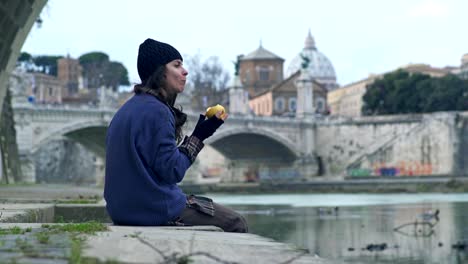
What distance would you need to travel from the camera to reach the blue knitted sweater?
4.40 meters

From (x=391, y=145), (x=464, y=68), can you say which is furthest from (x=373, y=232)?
(x=464, y=68)

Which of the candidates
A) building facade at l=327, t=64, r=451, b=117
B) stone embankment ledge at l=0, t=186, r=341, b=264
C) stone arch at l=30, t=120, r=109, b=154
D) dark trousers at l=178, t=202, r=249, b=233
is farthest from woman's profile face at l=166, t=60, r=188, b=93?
building facade at l=327, t=64, r=451, b=117

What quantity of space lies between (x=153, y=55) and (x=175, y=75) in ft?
0.47

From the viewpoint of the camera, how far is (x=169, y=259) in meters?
3.12

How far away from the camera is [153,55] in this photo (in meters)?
4.73

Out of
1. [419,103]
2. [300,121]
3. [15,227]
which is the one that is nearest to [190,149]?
[15,227]

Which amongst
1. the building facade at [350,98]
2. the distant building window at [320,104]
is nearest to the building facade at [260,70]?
the distant building window at [320,104]

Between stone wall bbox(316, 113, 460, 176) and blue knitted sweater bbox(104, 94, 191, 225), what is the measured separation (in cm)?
5070

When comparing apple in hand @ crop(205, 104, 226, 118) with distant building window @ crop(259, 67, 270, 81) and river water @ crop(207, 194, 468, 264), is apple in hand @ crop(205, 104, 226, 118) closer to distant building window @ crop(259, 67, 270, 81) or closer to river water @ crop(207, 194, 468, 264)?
river water @ crop(207, 194, 468, 264)

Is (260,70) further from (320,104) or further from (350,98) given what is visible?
(350,98)

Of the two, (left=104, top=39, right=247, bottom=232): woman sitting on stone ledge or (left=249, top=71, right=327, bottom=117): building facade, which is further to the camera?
(left=249, top=71, right=327, bottom=117): building facade

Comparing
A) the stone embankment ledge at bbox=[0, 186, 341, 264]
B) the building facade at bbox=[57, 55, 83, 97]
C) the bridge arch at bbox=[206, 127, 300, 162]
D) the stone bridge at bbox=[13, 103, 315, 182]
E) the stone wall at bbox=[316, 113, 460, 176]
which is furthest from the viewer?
the building facade at bbox=[57, 55, 83, 97]

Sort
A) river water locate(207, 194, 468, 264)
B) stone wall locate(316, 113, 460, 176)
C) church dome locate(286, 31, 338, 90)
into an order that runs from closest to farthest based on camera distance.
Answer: river water locate(207, 194, 468, 264) → stone wall locate(316, 113, 460, 176) → church dome locate(286, 31, 338, 90)

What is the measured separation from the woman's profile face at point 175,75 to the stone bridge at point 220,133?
131 feet
